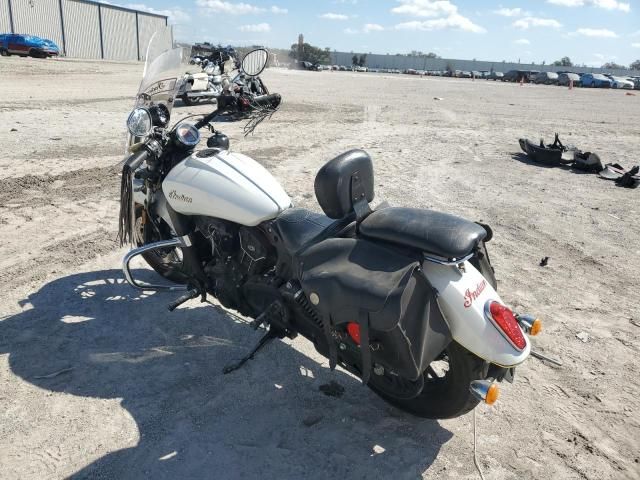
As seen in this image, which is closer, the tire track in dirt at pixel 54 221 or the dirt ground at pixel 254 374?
the dirt ground at pixel 254 374

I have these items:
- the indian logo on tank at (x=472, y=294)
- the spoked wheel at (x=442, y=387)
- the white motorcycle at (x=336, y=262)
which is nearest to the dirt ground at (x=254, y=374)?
the spoked wheel at (x=442, y=387)

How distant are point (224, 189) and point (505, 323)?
5.63 ft

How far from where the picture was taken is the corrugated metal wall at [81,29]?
143 ft

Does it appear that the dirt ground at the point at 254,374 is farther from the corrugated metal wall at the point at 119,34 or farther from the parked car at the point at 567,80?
the corrugated metal wall at the point at 119,34

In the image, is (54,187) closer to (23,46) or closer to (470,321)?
(470,321)

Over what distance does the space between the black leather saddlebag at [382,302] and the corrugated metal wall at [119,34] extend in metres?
53.7

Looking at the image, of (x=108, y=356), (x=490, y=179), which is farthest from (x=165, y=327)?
(x=490, y=179)

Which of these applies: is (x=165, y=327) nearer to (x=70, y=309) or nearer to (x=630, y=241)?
(x=70, y=309)

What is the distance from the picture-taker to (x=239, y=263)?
304 cm

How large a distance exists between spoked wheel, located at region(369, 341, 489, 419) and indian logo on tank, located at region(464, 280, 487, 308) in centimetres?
22

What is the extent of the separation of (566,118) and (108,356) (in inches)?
638

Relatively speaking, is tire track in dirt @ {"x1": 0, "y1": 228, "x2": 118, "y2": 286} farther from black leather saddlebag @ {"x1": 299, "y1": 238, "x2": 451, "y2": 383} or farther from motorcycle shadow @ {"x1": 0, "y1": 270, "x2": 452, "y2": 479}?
black leather saddlebag @ {"x1": 299, "y1": 238, "x2": 451, "y2": 383}

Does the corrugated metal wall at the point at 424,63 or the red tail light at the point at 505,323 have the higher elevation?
the corrugated metal wall at the point at 424,63

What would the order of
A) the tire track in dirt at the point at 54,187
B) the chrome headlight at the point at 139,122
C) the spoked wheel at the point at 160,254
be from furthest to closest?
the tire track in dirt at the point at 54,187 → the spoked wheel at the point at 160,254 → the chrome headlight at the point at 139,122
